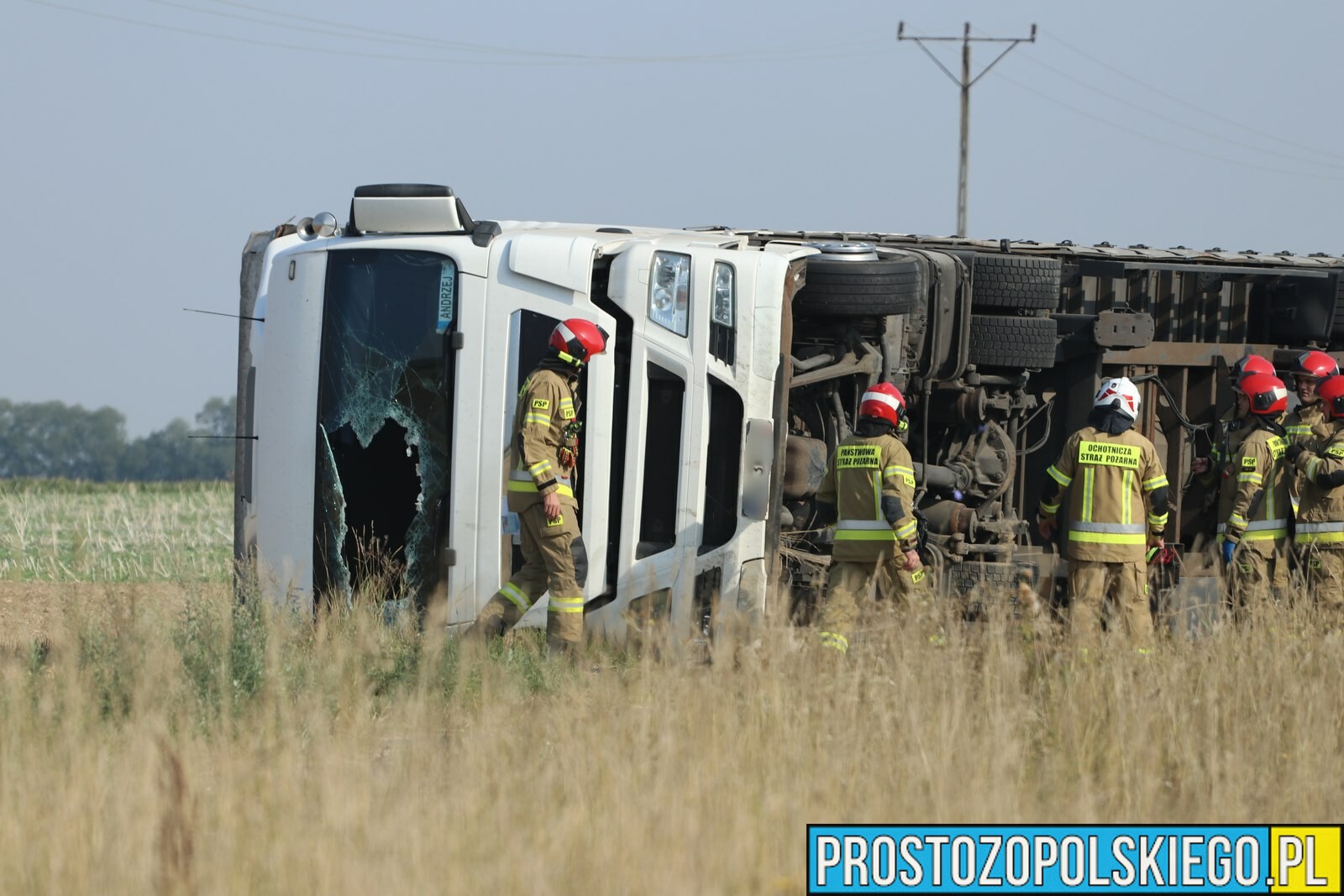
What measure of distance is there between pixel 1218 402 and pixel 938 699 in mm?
5277

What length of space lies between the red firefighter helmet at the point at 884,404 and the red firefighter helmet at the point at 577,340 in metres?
1.41

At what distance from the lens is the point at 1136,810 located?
459 centimetres

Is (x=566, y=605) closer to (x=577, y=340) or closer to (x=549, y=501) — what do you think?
(x=549, y=501)

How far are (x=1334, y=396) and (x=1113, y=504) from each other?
1918 millimetres

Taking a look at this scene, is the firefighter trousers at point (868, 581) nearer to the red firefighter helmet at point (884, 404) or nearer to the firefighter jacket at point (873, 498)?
the firefighter jacket at point (873, 498)

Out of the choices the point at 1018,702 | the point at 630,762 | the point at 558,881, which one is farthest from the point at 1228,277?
the point at 558,881

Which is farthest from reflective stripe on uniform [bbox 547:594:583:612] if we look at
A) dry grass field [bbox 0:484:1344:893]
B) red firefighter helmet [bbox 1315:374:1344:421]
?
red firefighter helmet [bbox 1315:374:1344:421]

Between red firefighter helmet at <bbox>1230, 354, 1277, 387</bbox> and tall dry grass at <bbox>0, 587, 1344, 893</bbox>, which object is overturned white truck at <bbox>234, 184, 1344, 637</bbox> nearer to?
tall dry grass at <bbox>0, 587, 1344, 893</bbox>

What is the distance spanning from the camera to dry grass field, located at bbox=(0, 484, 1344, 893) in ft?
12.4

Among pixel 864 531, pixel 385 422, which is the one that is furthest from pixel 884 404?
pixel 385 422

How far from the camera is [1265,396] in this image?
8.33 m

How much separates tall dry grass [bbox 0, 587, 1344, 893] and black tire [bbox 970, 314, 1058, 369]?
246 centimetres

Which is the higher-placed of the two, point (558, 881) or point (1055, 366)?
point (1055, 366)

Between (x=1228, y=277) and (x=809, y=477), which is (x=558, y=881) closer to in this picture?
(x=809, y=477)
